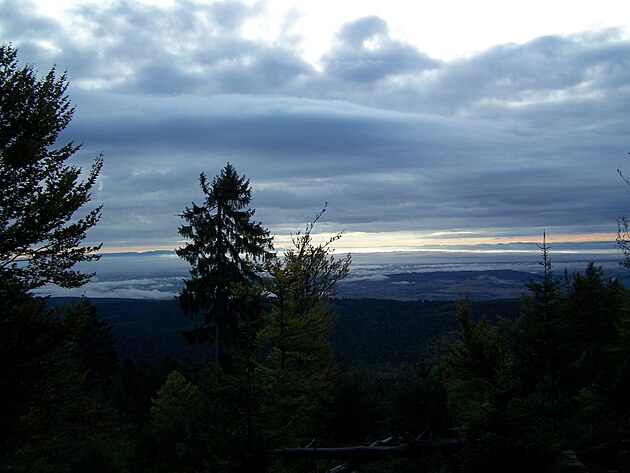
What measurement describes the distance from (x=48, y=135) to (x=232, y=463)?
1164 cm

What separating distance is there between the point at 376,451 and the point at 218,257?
1477cm

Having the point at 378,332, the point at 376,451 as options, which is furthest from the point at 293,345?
the point at 378,332

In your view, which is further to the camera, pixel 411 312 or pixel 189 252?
pixel 411 312

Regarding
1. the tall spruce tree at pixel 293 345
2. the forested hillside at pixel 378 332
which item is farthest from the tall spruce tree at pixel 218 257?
the forested hillside at pixel 378 332

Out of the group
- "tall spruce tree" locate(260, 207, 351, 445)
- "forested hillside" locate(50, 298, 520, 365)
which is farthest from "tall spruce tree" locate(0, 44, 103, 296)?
"forested hillside" locate(50, 298, 520, 365)

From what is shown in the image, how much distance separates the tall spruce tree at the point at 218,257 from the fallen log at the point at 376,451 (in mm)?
13205

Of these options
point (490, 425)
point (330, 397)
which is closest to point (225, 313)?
point (330, 397)

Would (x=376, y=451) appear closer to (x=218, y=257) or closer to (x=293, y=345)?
(x=293, y=345)

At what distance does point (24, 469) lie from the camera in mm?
6840

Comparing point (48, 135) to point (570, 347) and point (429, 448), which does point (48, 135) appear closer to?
point (429, 448)

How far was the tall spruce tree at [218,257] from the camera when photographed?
2241cm

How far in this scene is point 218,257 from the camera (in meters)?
22.4

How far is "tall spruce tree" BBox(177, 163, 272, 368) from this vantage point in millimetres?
22406

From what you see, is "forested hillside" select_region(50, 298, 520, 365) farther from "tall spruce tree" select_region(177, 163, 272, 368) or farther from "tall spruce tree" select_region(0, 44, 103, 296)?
"tall spruce tree" select_region(0, 44, 103, 296)
